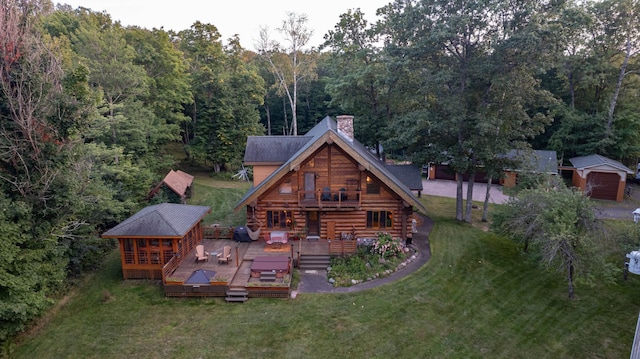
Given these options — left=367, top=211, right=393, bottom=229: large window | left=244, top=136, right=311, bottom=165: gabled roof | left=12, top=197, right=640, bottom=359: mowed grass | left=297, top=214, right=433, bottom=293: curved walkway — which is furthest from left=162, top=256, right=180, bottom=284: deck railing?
left=367, top=211, right=393, bottom=229: large window

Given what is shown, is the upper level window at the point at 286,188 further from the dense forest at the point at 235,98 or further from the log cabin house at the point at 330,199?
the dense forest at the point at 235,98

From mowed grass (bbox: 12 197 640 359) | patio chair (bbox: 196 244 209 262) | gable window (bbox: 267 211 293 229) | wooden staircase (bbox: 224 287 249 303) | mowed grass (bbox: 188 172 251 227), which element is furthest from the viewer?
mowed grass (bbox: 188 172 251 227)

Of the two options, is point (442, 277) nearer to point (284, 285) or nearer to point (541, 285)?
point (541, 285)

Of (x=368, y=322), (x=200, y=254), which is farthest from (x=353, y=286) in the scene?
(x=200, y=254)

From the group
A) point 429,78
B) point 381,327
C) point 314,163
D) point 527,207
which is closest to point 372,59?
point 429,78

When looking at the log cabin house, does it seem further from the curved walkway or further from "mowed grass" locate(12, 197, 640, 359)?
"mowed grass" locate(12, 197, 640, 359)

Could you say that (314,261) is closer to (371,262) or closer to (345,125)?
(371,262)
